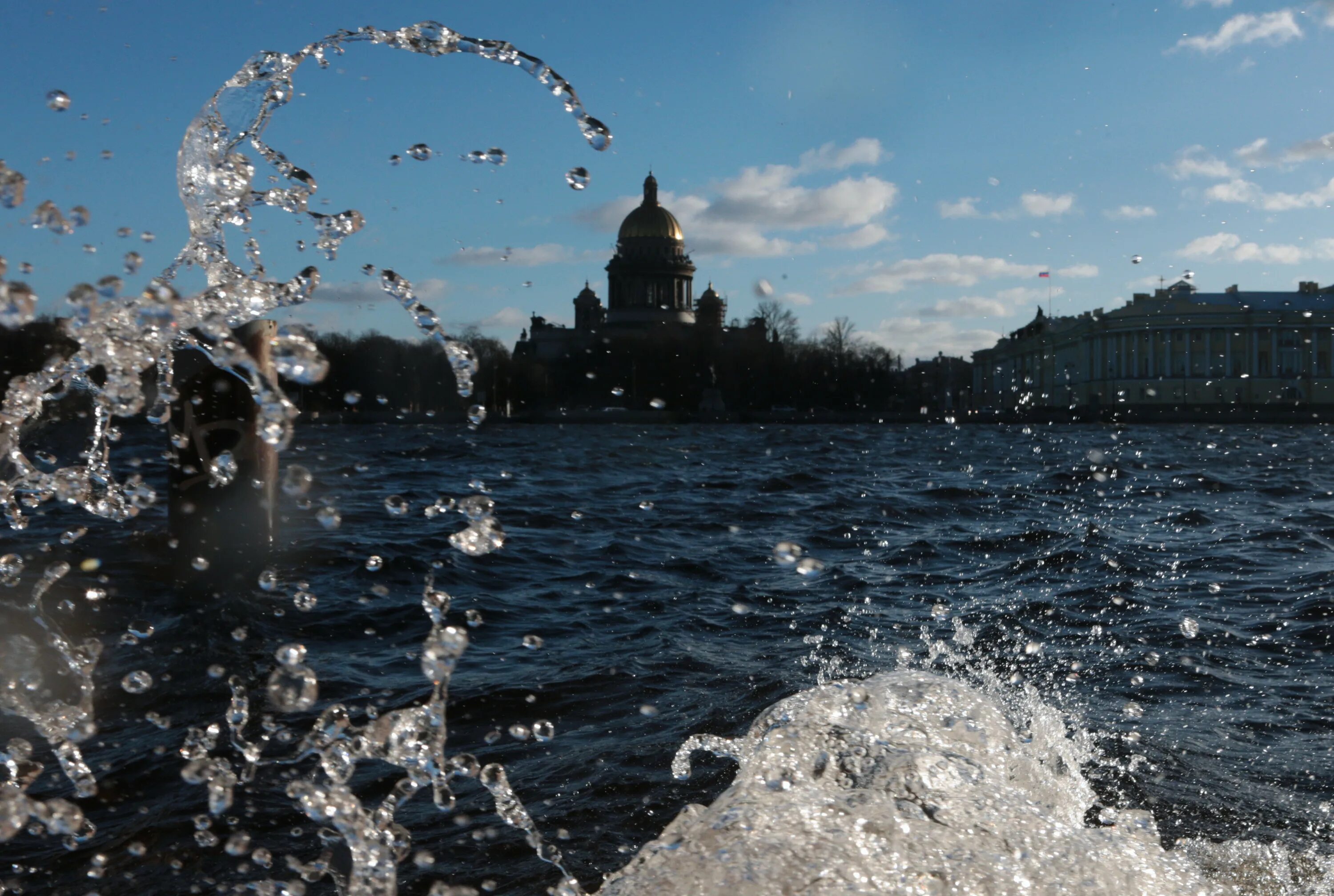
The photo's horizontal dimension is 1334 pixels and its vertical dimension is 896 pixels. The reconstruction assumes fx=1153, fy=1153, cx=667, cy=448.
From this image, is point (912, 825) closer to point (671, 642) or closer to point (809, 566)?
point (671, 642)

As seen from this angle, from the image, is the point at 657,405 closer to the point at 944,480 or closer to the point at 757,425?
the point at 757,425

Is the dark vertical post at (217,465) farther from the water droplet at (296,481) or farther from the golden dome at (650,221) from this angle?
the golden dome at (650,221)

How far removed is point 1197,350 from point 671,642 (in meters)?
75.8

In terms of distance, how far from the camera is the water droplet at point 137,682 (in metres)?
3.85

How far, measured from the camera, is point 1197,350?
72375mm

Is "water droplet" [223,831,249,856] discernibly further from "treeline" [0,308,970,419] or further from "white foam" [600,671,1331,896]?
"treeline" [0,308,970,419]

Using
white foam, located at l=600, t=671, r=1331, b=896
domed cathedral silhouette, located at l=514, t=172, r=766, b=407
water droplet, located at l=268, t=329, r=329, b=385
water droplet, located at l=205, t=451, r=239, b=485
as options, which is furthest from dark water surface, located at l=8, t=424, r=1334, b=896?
domed cathedral silhouette, located at l=514, t=172, r=766, b=407

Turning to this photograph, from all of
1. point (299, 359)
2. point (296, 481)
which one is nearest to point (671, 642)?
point (296, 481)

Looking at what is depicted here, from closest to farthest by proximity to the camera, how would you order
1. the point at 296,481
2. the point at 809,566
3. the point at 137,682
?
the point at 296,481 < the point at 137,682 < the point at 809,566

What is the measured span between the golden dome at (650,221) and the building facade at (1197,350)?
27763 millimetres

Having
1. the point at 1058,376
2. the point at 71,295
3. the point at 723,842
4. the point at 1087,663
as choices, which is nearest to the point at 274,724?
the point at 71,295

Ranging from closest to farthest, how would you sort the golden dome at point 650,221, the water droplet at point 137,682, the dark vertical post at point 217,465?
the water droplet at point 137,682 < the dark vertical post at point 217,465 < the golden dome at point 650,221

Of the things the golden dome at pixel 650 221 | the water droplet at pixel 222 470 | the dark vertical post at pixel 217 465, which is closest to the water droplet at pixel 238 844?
the dark vertical post at pixel 217 465

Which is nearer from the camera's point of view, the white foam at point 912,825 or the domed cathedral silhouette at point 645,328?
the white foam at point 912,825
